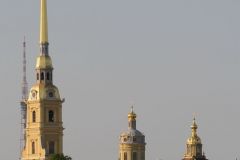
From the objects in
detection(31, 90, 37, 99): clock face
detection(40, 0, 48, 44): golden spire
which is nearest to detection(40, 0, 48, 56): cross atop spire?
detection(40, 0, 48, 44): golden spire

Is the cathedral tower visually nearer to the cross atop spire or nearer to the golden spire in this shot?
the cross atop spire

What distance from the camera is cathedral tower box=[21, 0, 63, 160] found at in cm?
18488

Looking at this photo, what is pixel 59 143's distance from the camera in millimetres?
184375

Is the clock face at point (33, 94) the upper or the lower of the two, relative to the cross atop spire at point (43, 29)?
lower

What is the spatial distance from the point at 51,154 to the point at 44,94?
755 centimetres

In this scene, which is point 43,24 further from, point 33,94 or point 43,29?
point 33,94

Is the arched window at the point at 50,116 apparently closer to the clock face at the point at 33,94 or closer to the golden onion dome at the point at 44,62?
the clock face at the point at 33,94

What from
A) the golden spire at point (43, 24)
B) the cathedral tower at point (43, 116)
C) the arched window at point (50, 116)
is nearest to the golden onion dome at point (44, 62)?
the cathedral tower at point (43, 116)

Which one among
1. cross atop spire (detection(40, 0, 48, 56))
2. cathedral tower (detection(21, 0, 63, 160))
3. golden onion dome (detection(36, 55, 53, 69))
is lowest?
cathedral tower (detection(21, 0, 63, 160))

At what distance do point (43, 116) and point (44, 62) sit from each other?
6.17 metres

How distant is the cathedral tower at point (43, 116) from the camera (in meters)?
185

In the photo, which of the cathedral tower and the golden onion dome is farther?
the golden onion dome

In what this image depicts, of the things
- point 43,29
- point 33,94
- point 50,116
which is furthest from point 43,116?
point 43,29

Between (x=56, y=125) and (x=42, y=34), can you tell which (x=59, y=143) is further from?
(x=42, y=34)
